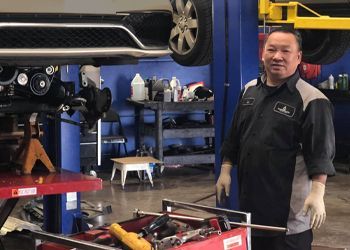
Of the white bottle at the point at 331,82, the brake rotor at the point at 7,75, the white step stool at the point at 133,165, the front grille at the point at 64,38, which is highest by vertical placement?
the front grille at the point at 64,38

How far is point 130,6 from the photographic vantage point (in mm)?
2664

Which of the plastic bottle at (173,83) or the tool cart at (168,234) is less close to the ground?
the plastic bottle at (173,83)

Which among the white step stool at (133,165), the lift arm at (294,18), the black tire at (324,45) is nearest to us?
the lift arm at (294,18)

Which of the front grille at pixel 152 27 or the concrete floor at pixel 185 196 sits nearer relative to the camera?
the front grille at pixel 152 27

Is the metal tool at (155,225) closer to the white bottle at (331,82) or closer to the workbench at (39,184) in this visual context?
the workbench at (39,184)

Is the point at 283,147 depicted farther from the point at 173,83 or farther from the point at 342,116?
the point at 342,116

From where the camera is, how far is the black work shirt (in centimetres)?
267

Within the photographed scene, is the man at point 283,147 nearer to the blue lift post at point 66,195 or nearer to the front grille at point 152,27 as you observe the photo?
the front grille at point 152,27

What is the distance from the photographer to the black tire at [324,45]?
14.7 ft

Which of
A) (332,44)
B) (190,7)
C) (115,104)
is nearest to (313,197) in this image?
(190,7)

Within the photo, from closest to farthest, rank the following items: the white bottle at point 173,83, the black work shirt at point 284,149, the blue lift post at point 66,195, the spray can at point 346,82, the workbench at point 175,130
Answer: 1. the black work shirt at point 284,149
2. the blue lift post at point 66,195
3. the workbench at point 175,130
4. the white bottle at point 173,83
5. the spray can at point 346,82

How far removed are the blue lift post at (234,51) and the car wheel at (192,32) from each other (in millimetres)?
134

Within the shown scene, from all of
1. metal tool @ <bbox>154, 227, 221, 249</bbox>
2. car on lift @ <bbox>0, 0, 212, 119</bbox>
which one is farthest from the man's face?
metal tool @ <bbox>154, 227, 221, 249</bbox>

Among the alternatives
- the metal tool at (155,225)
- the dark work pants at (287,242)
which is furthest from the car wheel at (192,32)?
the metal tool at (155,225)
